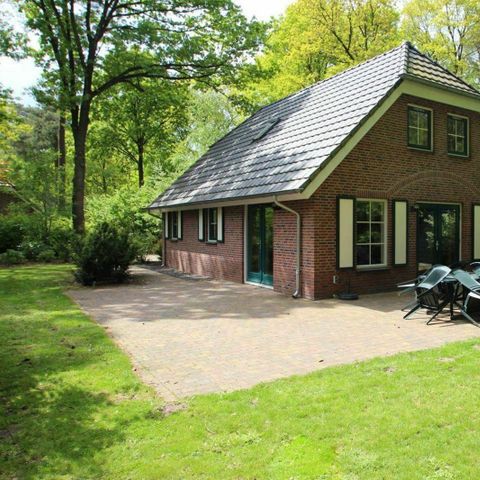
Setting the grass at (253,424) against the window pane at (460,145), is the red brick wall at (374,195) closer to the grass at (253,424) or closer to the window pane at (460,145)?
the window pane at (460,145)

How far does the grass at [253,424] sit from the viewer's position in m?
3.28

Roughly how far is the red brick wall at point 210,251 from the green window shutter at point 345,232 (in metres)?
3.67

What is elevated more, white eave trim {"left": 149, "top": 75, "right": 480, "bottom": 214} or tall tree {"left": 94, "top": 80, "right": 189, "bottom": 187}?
tall tree {"left": 94, "top": 80, "right": 189, "bottom": 187}

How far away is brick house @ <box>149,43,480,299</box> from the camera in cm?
1095

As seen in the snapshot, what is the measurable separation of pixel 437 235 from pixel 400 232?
198 centimetres

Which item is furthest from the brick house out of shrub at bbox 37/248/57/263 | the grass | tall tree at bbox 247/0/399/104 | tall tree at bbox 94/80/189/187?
tall tree at bbox 247/0/399/104

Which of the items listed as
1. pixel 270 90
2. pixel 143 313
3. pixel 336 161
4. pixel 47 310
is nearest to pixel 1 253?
pixel 47 310

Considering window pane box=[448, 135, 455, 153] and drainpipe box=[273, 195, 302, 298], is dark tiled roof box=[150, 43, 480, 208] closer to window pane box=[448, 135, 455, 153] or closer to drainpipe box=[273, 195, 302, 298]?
drainpipe box=[273, 195, 302, 298]

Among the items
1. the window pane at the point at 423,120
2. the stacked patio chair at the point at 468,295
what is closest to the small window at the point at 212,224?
the window pane at the point at 423,120

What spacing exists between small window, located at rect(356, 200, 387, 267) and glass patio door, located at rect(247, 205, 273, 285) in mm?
2357

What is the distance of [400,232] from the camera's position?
12.2 m

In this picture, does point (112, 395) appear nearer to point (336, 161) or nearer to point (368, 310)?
point (368, 310)

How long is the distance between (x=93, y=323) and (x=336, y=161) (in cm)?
643

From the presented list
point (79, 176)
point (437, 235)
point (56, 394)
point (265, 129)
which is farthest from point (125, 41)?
point (56, 394)
